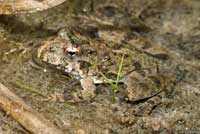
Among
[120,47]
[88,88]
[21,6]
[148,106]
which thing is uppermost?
[21,6]

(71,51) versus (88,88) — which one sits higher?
(71,51)

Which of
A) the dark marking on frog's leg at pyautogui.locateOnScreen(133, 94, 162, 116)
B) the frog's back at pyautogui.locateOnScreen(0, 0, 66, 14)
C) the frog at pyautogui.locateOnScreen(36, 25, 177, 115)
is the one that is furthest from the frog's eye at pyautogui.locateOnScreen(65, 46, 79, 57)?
the dark marking on frog's leg at pyautogui.locateOnScreen(133, 94, 162, 116)

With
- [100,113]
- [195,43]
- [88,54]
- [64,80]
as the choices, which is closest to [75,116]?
[100,113]

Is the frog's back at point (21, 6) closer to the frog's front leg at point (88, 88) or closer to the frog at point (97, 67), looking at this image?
the frog at point (97, 67)

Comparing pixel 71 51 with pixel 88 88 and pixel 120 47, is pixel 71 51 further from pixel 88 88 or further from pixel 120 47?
pixel 120 47

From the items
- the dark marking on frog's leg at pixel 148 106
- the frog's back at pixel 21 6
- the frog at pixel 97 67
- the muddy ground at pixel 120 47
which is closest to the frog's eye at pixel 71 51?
the frog at pixel 97 67

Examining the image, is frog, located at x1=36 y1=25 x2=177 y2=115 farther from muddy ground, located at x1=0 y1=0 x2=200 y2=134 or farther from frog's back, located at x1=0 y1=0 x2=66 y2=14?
frog's back, located at x1=0 y1=0 x2=66 y2=14

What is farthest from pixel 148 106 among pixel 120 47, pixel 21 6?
pixel 21 6
